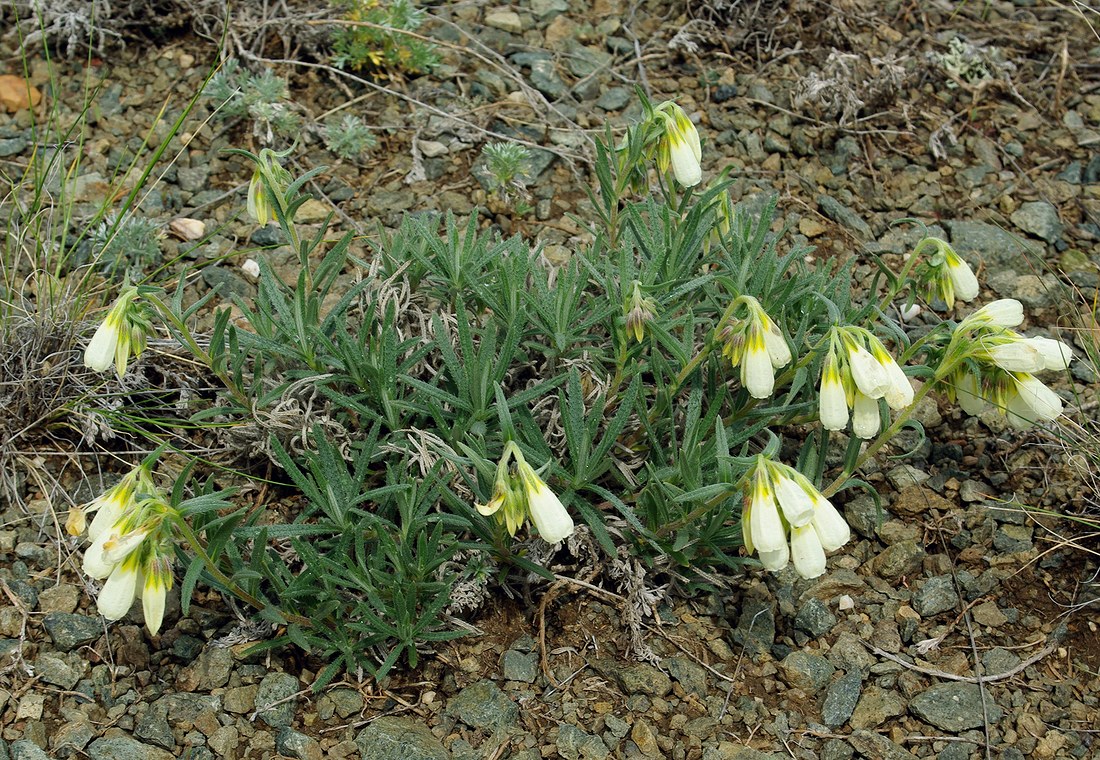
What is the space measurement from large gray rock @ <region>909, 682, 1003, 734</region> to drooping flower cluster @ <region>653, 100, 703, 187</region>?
1.57 meters

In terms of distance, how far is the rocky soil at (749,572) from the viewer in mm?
2939

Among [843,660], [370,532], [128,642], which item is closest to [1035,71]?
[843,660]

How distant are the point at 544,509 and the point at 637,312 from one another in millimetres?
679

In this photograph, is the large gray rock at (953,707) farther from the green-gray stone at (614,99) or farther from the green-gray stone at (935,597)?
the green-gray stone at (614,99)

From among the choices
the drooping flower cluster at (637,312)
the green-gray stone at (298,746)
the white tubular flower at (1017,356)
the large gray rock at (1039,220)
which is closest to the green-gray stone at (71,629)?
the green-gray stone at (298,746)

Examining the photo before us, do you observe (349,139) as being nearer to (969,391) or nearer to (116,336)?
(116,336)

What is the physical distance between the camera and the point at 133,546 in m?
2.37

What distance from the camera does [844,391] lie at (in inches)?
104

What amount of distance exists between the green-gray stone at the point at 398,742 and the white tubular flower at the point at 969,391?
163 centimetres

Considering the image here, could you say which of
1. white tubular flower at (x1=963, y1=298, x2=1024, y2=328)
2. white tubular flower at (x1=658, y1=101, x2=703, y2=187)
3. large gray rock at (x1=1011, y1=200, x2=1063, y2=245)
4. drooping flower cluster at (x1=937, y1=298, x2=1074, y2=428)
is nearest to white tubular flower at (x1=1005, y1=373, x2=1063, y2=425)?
drooping flower cluster at (x1=937, y1=298, x2=1074, y2=428)

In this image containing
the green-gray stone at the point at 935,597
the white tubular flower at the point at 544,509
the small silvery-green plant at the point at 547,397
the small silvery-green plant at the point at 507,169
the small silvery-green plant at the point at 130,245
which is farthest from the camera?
the small silvery-green plant at the point at 507,169

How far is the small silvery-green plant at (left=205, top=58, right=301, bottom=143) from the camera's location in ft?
15.1

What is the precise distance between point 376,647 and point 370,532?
12.4 inches

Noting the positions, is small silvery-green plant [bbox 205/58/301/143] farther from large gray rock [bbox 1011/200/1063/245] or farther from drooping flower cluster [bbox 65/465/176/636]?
large gray rock [bbox 1011/200/1063/245]
